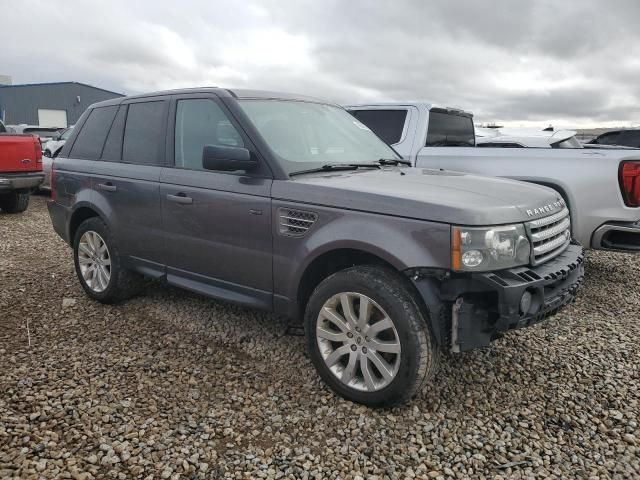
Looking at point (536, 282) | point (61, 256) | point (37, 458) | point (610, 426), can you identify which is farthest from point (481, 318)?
point (61, 256)

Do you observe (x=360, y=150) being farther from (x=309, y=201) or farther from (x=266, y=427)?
(x=266, y=427)

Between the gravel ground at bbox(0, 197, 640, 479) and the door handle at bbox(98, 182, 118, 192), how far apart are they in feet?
3.49

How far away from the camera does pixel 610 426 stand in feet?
9.24

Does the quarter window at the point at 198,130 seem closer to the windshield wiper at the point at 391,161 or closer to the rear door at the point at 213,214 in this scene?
the rear door at the point at 213,214

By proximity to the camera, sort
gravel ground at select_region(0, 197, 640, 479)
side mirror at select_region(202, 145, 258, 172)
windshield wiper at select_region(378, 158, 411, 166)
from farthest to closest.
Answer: windshield wiper at select_region(378, 158, 411, 166) < side mirror at select_region(202, 145, 258, 172) < gravel ground at select_region(0, 197, 640, 479)

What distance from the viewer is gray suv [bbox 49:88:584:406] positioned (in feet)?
8.71

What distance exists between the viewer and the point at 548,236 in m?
3.02

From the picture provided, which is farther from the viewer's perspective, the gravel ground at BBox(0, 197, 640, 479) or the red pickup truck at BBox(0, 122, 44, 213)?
the red pickup truck at BBox(0, 122, 44, 213)

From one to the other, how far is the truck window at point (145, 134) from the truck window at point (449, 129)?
3333 mm

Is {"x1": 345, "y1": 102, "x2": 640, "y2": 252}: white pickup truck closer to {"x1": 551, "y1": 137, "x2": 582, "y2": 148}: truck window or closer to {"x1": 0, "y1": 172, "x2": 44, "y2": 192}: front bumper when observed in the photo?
{"x1": 551, "y1": 137, "x2": 582, "y2": 148}: truck window

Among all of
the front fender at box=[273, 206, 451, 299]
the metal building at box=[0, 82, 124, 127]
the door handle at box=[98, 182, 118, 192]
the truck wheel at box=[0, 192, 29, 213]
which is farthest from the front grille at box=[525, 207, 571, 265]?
the metal building at box=[0, 82, 124, 127]

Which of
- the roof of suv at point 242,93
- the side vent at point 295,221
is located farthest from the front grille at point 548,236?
the roof of suv at point 242,93

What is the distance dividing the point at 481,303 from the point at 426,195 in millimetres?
637

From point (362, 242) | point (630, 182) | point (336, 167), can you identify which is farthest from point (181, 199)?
point (630, 182)
